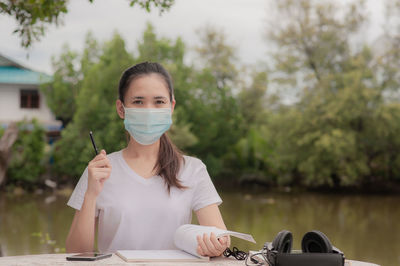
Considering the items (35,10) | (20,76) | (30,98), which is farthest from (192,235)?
(30,98)

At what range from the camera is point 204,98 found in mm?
24000

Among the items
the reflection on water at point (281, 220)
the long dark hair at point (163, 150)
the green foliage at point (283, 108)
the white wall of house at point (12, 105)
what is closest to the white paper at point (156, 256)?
the long dark hair at point (163, 150)

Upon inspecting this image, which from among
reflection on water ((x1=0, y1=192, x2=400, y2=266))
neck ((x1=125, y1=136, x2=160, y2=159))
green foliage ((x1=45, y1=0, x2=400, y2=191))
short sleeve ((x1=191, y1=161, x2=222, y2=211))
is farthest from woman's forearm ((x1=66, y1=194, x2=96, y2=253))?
green foliage ((x1=45, y1=0, x2=400, y2=191))

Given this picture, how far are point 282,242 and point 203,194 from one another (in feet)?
2.08

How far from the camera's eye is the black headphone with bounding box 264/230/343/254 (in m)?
1.75

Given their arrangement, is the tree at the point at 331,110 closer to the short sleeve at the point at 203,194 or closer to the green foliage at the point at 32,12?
the green foliage at the point at 32,12

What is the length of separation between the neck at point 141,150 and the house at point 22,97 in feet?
66.9

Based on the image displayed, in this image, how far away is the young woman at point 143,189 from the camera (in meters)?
2.24

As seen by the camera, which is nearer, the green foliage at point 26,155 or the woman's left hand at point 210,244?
the woman's left hand at point 210,244

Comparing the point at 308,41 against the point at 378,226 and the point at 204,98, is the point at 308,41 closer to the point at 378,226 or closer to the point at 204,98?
the point at 204,98

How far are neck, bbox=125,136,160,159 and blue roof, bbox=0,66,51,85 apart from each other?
21074mm

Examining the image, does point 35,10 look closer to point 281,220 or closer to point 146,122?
point 146,122

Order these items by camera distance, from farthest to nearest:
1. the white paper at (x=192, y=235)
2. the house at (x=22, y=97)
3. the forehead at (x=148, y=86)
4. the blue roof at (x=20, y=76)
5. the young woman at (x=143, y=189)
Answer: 1. the house at (x=22, y=97)
2. the blue roof at (x=20, y=76)
3. the forehead at (x=148, y=86)
4. the young woman at (x=143, y=189)
5. the white paper at (x=192, y=235)

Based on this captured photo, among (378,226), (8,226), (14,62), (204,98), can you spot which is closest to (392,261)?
(378,226)
